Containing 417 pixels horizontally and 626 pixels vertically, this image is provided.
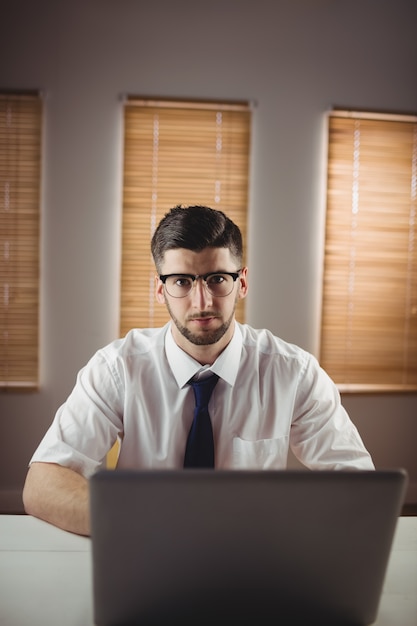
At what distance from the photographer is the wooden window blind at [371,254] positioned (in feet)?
10.8

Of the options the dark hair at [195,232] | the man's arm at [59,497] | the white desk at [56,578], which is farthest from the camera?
the dark hair at [195,232]

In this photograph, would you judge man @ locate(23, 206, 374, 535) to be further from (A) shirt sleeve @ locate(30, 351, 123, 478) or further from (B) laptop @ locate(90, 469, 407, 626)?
(B) laptop @ locate(90, 469, 407, 626)

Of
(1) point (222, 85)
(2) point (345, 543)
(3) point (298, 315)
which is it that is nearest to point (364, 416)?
(3) point (298, 315)

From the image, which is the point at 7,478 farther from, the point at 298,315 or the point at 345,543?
the point at 345,543

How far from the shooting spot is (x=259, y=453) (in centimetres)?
160

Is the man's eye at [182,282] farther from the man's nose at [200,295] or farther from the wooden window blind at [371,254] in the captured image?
the wooden window blind at [371,254]

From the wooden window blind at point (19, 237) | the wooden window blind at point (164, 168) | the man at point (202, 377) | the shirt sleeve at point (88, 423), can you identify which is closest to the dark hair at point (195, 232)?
the man at point (202, 377)

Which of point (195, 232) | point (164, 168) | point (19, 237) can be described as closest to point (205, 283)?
point (195, 232)

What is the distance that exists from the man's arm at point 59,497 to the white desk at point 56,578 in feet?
0.07

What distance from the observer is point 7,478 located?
10.5 ft

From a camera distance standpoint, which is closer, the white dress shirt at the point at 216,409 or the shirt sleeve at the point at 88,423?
the shirt sleeve at the point at 88,423

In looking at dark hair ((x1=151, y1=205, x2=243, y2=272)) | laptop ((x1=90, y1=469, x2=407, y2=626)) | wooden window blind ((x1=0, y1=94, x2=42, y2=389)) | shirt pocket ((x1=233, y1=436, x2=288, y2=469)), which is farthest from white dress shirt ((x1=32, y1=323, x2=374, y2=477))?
wooden window blind ((x1=0, y1=94, x2=42, y2=389))

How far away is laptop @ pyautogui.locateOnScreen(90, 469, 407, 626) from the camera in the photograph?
0.65 meters

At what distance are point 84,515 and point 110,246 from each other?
2181mm
